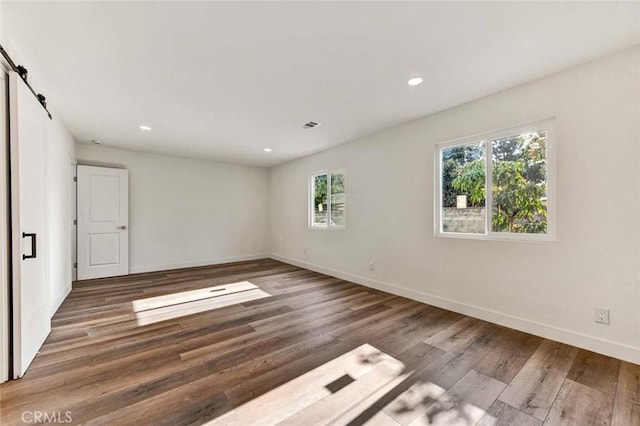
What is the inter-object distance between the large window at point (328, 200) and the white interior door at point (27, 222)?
417 cm

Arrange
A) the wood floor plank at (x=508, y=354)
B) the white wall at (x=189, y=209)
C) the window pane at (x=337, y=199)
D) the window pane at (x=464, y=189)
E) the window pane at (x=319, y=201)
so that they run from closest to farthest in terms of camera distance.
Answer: the wood floor plank at (x=508, y=354), the window pane at (x=464, y=189), the window pane at (x=337, y=199), the white wall at (x=189, y=209), the window pane at (x=319, y=201)

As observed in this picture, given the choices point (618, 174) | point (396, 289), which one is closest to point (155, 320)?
point (396, 289)

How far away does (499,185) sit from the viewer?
3072mm

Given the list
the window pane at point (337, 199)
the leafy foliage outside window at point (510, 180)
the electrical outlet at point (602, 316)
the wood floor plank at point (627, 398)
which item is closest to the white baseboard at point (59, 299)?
the window pane at point (337, 199)

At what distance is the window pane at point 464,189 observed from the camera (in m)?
3.25

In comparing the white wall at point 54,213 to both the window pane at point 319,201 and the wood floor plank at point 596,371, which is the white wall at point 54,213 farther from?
the wood floor plank at point 596,371

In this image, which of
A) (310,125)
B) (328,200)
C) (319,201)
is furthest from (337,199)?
(310,125)

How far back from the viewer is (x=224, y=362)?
89.2 inches

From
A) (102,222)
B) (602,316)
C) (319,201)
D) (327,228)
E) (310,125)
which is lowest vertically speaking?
(602,316)

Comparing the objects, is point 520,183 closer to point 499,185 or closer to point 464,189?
point 499,185

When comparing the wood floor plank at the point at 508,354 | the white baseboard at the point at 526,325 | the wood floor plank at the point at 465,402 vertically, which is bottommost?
the wood floor plank at the point at 465,402

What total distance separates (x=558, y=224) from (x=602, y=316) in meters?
0.88

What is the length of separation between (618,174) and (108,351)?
4917 millimetres

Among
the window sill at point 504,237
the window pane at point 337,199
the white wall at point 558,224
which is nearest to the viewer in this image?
the white wall at point 558,224
